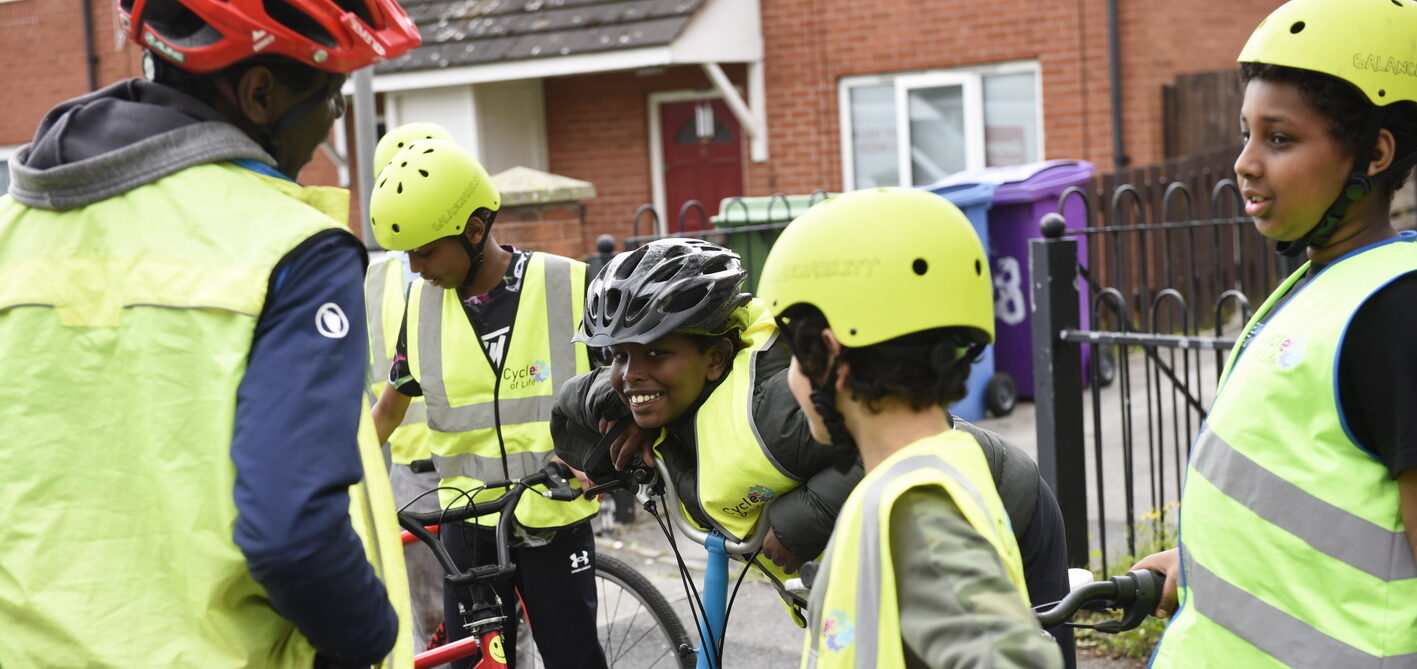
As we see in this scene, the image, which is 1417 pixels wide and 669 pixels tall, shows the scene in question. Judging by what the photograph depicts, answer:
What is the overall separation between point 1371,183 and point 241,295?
174cm

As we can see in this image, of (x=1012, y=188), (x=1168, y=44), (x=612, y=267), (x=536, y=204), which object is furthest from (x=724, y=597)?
(x=1168, y=44)

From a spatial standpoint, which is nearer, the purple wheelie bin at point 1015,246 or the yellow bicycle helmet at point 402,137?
the yellow bicycle helmet at point 402,137

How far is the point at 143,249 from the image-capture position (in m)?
1.96

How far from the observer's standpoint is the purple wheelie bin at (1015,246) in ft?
31.5

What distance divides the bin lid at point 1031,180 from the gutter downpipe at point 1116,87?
2782mm

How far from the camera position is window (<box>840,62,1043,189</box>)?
13273 millimetres

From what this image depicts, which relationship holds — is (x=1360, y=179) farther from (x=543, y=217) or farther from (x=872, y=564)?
(x=543, y=217)

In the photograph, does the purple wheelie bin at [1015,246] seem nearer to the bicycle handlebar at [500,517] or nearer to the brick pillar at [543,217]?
the brick pillar at [543,217]

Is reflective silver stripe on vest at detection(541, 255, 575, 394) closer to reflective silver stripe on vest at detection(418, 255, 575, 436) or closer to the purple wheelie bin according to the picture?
reflective silver stripe on vest at detection(418, 255, 575, 436)

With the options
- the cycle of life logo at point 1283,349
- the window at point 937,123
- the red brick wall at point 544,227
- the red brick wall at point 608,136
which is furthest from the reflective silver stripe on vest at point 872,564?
the red brick wall at point 608,136

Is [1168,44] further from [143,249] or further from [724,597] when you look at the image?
[143,249]

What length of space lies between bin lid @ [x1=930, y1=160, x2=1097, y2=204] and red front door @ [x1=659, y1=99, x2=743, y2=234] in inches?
203

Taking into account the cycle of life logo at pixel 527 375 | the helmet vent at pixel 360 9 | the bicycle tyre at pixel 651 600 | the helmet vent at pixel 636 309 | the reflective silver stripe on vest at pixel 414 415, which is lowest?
the bicycle tyre at pixel 651 600

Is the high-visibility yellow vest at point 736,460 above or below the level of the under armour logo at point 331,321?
below
